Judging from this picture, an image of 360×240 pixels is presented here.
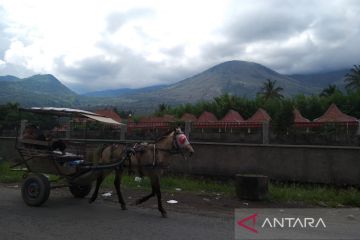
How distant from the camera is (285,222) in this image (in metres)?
8.32

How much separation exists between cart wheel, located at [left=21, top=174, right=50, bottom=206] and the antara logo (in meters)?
4.04

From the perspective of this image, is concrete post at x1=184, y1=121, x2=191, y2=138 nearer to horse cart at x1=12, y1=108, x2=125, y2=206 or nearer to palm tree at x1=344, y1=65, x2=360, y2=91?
horse cart at x1=12, y1=108, x2=125, y2=206

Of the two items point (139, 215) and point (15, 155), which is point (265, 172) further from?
point (15, 155)

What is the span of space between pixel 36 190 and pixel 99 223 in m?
2.39

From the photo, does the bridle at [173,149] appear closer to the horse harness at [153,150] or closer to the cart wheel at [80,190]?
the horse harness at [153,150]

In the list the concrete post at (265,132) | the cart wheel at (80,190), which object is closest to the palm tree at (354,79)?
the concrete post at (265,132)

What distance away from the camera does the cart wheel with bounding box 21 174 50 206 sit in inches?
364

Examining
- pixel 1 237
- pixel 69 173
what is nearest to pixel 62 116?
pixel 69 173

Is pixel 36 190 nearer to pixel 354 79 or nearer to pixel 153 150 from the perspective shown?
pixel 153 150

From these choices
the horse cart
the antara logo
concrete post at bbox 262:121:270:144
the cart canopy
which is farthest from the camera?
concrete post at bbox 262:121:270:144

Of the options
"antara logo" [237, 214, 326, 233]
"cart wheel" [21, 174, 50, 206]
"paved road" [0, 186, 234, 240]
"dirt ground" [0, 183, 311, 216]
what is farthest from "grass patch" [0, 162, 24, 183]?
"antara logo" [237, 214, 326, 233]

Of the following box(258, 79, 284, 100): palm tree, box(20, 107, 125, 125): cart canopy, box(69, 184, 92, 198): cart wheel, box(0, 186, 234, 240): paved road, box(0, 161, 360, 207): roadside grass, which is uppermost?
box(258, 79, 284, 100): palm tree

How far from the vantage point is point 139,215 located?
8562mm

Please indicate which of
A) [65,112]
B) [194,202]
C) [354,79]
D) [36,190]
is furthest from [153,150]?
[354,79]
